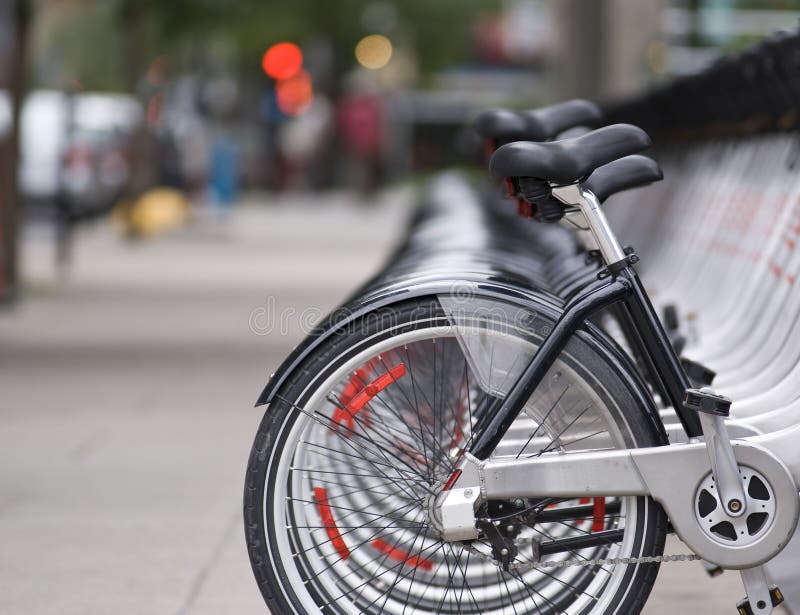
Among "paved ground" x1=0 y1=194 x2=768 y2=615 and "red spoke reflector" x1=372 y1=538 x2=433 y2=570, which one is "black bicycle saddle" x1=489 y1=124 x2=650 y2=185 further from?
"paved ground" x1=0 y1=194 x2=768 y2=615

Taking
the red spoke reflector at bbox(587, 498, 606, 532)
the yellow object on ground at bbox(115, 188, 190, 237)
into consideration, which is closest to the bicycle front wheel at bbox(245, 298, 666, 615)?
the red spoke reflector at bbox(587, 498, 606, 532)

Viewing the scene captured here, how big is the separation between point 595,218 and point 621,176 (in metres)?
0.16

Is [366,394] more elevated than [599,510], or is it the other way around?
[366,394]

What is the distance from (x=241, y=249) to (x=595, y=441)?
17.2 meters

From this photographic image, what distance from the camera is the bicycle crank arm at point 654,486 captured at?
354 centimetres

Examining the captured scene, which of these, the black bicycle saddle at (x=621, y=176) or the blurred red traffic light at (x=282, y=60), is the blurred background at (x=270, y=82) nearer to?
the blurred red traffic light at (x=282, y=60)

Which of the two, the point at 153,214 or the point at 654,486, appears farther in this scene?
the point at 153,214

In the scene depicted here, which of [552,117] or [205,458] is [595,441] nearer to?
[552,117]

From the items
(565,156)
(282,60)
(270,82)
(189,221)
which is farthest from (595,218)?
(270,82)

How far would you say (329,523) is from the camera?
3945 mm

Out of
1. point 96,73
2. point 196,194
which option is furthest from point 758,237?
point 96,73

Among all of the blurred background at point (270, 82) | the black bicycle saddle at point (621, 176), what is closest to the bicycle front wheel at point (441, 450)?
the black bicycle saddle at point (621, 176)

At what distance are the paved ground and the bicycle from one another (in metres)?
0.93

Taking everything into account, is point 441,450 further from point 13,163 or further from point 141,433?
point 13,163
